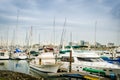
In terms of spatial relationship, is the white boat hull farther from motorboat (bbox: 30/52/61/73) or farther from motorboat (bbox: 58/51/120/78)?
motorboat (bbox: 58/51/120/78)

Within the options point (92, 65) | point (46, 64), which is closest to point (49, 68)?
point (46, 64)

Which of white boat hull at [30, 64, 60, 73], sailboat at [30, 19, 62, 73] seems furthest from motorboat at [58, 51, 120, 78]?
white boat hull at [30, 64, 60, 73]

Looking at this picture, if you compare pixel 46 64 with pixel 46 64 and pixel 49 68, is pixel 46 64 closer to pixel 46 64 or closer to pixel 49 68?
pixel 46 64

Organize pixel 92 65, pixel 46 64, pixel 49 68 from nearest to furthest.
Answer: pixel 92 65, pixel 49 68, pixel 46 64

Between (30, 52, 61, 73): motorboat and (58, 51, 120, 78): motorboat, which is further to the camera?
(30, 52, 61, 73): motorboat

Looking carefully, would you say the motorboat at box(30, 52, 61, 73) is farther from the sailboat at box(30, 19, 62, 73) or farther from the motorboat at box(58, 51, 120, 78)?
the motorboat at box(58, 51, 120, 78)

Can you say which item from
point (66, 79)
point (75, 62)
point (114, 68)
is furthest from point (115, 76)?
point (75, 62)

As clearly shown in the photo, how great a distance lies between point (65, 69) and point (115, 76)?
Answer: 1102cm

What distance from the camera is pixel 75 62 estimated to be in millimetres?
34594

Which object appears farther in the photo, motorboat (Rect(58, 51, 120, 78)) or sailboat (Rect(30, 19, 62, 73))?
sailboat (Rect(30, 19, 62, 73))

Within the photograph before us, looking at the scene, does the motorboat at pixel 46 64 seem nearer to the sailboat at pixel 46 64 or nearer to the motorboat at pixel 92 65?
the sailboat at pixel 46 64

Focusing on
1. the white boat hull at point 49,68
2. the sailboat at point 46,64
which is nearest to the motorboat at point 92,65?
the sailboat at point 46,64

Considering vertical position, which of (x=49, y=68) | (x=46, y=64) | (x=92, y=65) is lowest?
(x=49, y=68)

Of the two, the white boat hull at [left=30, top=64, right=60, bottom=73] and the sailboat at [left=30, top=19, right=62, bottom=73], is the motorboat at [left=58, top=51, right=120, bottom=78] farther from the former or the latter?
the white boat hull at [left=30, top=64, right=60, bottom=73]
